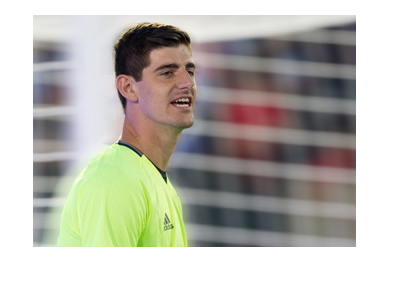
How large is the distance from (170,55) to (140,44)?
0.20 metres

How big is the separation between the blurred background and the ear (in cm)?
50

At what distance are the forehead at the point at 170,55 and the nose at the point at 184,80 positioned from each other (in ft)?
0.23

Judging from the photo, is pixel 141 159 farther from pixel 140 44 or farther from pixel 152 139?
pixel 140 44

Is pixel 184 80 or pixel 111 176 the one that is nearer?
pixel 111 176

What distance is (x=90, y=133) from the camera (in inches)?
178

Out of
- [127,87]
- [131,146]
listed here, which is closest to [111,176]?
[131,146]

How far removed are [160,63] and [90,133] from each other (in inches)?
45.9

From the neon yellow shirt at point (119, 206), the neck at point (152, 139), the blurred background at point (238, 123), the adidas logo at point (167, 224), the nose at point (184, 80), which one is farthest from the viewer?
the blurred background at point (238, 123)

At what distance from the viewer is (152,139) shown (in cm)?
360

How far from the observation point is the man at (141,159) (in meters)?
3.20

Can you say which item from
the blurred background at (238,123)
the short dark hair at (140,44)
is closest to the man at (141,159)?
the short dark hair at (140,44)

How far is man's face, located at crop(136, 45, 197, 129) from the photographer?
3.62 metres

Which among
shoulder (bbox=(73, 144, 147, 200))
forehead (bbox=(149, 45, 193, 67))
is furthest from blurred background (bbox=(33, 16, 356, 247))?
shoulder (bbox=(73, 144, 147, 200))

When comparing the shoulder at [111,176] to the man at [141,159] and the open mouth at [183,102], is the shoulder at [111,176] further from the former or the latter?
the open mouth at [183,102]
